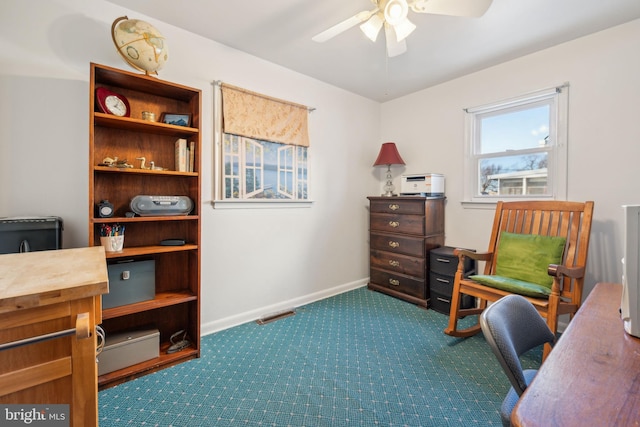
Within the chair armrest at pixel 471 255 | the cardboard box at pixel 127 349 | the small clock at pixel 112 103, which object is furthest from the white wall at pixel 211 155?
the chair armrest at pixel 471 255

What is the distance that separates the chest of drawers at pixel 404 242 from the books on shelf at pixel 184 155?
2091 millimetres

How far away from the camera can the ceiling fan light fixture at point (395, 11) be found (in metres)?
1.50

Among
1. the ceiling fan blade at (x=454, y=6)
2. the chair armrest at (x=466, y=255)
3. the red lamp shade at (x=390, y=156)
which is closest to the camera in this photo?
the ceiling fan blade at (x=454, y=6)

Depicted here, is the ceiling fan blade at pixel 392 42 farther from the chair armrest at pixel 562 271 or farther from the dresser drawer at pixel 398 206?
the chair armrest at pixel 562 271

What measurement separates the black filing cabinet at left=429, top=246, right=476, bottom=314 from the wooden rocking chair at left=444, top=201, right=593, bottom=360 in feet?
0.93

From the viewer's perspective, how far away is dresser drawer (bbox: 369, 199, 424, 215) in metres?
2.97

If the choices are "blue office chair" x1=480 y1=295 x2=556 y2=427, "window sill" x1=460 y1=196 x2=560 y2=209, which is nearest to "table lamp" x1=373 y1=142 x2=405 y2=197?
"window sill" x1=460 y1=196 x2=560 y2=209

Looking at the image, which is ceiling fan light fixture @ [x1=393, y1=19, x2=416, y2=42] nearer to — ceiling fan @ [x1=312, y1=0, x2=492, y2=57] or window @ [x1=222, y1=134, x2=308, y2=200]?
ceiling fan @ [x1=312, y1=0, x2=492, y2=57]

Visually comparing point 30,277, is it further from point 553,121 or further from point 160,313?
point 553,121

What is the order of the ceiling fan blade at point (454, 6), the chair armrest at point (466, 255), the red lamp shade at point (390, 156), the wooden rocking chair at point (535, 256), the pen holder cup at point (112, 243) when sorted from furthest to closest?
the red lamp shade at point (390, 156), the chair armrest at point (466, 255), the wooden rocking chair at point (535, 256), the pen holder cup at point (112, 243), the ceiling fan blade at point (454, 6)

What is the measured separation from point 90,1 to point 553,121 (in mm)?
3659

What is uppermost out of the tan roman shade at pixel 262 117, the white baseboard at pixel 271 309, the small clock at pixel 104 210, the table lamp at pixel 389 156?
the tan roman shade at pixel 262 117

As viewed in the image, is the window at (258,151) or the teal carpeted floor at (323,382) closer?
the teal carpeted floor at (323,382)

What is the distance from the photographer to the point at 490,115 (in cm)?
291
